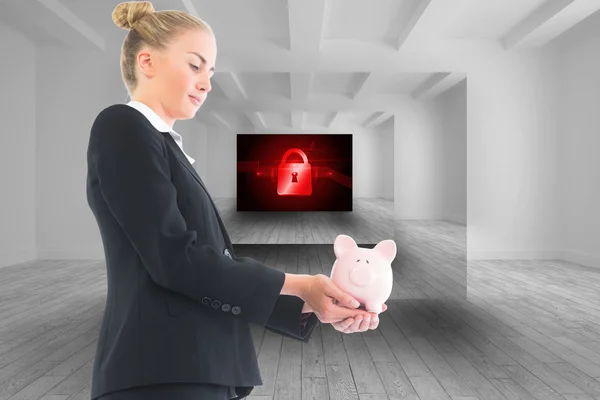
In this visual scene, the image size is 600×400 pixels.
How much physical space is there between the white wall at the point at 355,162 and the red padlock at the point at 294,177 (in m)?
3.30

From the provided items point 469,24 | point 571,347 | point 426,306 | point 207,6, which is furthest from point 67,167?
point 571,347

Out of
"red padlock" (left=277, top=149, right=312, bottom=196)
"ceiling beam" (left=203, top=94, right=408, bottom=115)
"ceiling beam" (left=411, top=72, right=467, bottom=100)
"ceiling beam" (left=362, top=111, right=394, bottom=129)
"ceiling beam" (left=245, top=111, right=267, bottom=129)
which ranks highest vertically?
"ceiling beam" (left=362, top=111, right=394, bottom=129)

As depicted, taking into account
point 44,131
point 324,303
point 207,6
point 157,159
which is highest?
point 207,6

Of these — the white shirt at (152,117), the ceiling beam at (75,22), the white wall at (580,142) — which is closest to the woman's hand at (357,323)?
the white shirt at (152,117)

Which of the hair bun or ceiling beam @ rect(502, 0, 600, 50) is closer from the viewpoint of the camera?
the hair bun

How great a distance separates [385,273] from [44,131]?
6.92m

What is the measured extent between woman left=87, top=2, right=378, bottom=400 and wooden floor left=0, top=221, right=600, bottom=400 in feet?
6.21

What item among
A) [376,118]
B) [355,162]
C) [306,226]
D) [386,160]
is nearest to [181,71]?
[306,226]

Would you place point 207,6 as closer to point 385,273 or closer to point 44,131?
point 44,131

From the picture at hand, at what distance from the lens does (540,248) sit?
6996 millimetres

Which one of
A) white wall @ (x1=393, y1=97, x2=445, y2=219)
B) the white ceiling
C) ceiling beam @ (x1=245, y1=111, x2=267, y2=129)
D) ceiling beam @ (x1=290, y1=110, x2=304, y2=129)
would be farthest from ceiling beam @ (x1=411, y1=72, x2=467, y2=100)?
ceiling beam @ (x1=245, y1=111, x2=267, y2=129)

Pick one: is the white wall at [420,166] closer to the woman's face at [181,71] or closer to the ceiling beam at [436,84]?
the ceiling beam at [436,84]

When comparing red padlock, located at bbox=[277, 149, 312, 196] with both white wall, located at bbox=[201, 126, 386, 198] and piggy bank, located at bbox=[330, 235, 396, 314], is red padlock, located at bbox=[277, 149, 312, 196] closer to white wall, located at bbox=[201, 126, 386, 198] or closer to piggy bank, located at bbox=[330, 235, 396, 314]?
white wall, located at bbox=[201, 126, 386, 198]

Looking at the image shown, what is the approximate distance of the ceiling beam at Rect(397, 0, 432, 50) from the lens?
551 centimetres
